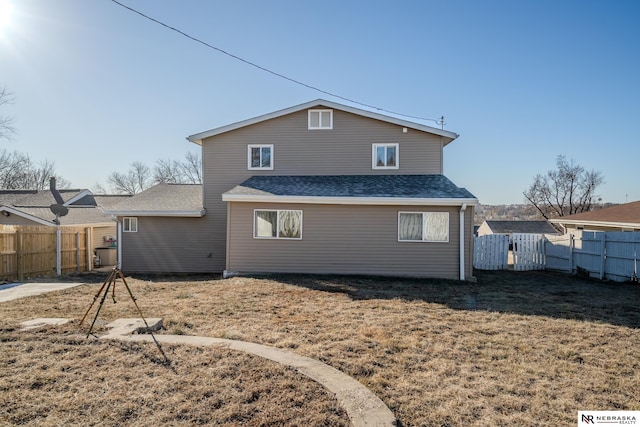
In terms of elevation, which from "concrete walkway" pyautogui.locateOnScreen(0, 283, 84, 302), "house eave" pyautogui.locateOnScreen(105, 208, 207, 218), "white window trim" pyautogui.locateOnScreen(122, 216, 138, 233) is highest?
→ "house eave" pyautogui.locateOnScreen(105, 208, 207, 218)

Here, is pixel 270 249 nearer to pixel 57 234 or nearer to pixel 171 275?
pixel 171 275

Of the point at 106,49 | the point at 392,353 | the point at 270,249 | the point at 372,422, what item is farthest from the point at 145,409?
the point at 106,49

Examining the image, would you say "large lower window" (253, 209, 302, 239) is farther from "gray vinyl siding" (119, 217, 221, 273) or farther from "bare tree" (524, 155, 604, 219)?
"bare tree" (524, 155, 604, 219)

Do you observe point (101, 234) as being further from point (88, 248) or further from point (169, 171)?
point (169, 171)

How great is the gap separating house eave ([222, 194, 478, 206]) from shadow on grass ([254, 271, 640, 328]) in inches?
93.2

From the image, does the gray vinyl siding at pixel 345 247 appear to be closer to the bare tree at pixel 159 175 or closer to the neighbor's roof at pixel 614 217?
the neighbor's roof at pixel 614 217

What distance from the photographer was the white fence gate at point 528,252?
1566cm

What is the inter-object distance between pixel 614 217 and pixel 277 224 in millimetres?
15027

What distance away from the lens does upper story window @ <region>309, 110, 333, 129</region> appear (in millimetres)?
13844

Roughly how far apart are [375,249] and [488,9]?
8055mm

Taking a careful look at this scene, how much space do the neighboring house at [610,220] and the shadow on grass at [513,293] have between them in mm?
4332

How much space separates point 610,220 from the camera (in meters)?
15.9

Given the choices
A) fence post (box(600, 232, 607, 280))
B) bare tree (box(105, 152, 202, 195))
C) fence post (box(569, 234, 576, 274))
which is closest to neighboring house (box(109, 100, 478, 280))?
fence post (box(600, 232, 607, 280))

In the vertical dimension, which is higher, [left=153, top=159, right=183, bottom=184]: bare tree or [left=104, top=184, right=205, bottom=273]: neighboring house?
[left=153, top=159, right=183, bottom=184]: bare tree
